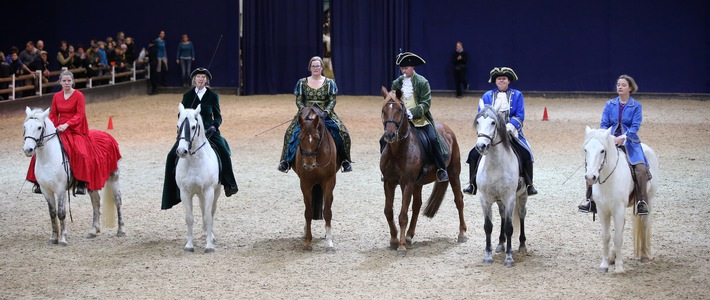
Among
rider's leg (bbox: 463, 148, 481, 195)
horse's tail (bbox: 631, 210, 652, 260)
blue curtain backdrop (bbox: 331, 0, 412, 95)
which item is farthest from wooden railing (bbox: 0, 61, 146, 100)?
horse's tail (bbox: 631, 210, 652, 260)

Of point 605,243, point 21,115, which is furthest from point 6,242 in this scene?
point 21,115

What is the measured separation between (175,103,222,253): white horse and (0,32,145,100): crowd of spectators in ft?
46.6

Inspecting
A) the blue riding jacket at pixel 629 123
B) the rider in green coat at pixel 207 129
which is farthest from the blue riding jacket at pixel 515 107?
the rider in green coat at pixel 207 129

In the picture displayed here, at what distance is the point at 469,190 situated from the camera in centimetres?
934

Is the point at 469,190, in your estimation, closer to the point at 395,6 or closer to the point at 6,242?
the point at 6,242

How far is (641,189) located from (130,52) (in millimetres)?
21336

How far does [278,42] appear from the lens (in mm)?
28453

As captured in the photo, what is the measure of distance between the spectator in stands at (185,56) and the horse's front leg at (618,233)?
70.0 feet

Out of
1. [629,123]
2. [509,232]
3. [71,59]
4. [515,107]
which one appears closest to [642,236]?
[629,123]

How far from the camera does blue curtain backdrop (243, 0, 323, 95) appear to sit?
92.1ft

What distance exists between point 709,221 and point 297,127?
4.84 meters

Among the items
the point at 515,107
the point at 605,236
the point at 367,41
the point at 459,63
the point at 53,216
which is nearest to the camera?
the point at 605,236

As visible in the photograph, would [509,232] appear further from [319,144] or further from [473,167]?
[319,144]

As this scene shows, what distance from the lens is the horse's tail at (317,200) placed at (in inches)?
395
